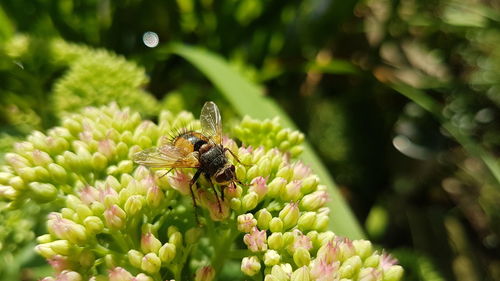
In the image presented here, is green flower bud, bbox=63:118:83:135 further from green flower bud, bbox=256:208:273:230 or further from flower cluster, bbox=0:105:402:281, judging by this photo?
green flower bud, bbox=256:208:273:230

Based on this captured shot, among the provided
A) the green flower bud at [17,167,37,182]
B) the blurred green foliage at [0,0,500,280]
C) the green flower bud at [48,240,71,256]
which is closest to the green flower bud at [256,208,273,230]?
the green flower bud at [48,240,71,256]

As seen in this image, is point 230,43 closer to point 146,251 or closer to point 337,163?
point 337,163

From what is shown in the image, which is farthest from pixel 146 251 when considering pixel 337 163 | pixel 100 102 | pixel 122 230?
pixel 337 163

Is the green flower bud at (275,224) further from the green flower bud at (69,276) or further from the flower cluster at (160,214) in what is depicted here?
the green flower bud at (69,276)

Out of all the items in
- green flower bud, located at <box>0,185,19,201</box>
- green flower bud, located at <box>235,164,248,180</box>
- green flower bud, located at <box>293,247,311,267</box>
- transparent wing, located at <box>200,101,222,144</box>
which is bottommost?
green flower bud, located at <box>293,247,311,267</box>

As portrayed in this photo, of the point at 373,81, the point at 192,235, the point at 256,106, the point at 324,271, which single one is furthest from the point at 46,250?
the point at 373,81

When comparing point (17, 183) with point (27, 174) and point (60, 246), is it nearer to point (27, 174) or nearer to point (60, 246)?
point (27, 174)

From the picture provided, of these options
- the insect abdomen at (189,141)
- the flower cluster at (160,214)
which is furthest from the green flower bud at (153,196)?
the insect abdomen at (189,141)
